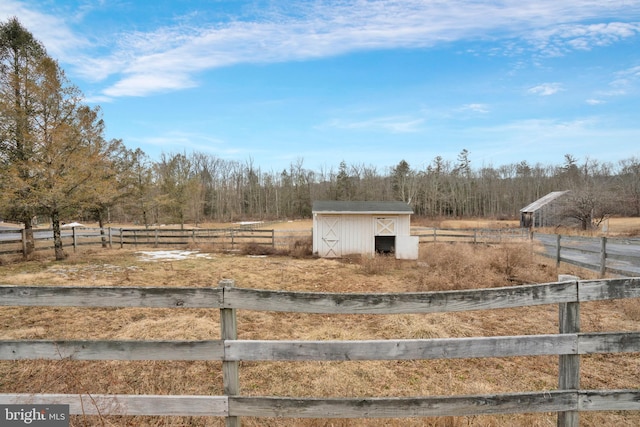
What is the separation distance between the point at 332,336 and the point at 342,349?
141 inches

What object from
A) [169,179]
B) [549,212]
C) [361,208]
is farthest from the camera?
[549,212]

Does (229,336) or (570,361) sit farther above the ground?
(229,336)

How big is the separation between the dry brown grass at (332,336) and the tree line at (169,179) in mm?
5174

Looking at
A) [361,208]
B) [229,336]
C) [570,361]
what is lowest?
[570,361]

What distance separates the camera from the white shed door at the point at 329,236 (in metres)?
17.5

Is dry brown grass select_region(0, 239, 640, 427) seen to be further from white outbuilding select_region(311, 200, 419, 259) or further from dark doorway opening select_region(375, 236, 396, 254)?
dark doorway opening select_region(375, 236, 396, 254)

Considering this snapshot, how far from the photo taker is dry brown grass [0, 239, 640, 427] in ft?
11.2

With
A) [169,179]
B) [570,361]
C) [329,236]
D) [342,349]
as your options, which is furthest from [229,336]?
[169,179]

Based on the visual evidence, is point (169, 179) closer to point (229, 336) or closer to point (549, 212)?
point (229, 336)

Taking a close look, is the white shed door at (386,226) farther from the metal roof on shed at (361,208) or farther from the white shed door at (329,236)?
the white shed door at (329,236)

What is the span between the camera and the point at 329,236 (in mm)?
17547

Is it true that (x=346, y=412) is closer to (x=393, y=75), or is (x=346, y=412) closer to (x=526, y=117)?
(x=393, y=75)

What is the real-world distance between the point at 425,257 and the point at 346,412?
14.1 m

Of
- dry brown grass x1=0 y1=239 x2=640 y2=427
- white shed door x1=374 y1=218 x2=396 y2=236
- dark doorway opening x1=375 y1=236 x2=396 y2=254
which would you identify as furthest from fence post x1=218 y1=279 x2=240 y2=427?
dark doorway opening x1=375 y1=236 x2=396 y2=254
